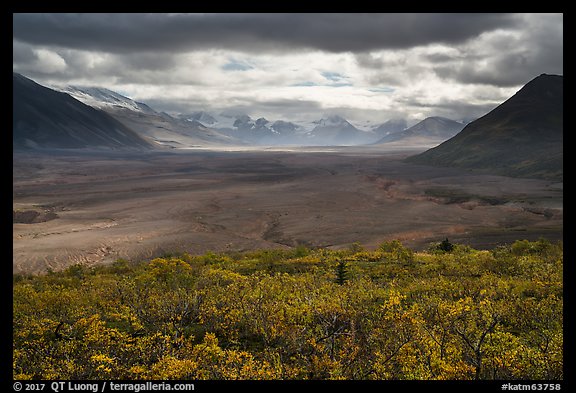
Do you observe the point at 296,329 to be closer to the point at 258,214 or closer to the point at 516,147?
the point at 258,214

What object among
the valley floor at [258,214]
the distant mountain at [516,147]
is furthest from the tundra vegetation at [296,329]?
the distant mountain at [516,147]

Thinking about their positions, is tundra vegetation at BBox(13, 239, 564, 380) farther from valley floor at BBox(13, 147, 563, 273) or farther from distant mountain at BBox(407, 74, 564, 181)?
distant mountain at BBox(407, 74, 564, 181)

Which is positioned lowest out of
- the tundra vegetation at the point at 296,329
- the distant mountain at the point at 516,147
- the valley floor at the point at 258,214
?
the valley floor at the point at 258,214

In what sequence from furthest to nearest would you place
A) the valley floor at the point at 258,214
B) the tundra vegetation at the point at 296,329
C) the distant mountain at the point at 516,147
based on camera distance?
the distant mountain at the point at 516,147, the valley floor at the point at 258,214, the tundra vegetation at the point at 296,329

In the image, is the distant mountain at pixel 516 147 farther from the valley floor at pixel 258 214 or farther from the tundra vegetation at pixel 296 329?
the tundra vegetation at pixel 296 329

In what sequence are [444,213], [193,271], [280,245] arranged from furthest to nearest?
[444,213] → [280,245] → [193,271]
